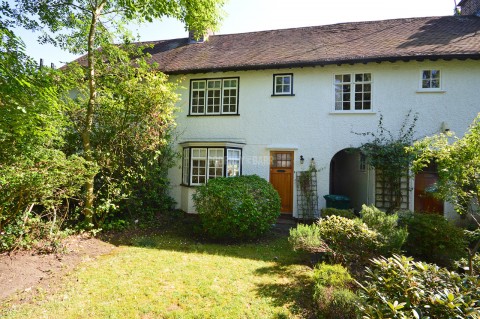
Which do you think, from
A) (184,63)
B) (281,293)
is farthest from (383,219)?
(184,63)

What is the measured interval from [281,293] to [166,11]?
8.15m

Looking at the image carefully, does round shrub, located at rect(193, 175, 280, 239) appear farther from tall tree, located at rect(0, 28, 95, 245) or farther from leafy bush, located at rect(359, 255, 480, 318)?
leafy bush, located at rect(359, 255, 480, 318)

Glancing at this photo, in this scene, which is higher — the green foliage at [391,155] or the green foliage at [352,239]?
the green foliage at [391,155]

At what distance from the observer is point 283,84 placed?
36.6 feet

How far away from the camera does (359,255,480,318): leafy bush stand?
228cm

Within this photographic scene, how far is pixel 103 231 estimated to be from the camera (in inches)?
331

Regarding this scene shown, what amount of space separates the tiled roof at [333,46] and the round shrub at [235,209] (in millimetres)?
5445

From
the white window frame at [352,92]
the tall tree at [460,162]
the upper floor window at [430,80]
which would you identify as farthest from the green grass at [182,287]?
the upper floor window at [430,80]

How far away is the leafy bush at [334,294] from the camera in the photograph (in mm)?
3871

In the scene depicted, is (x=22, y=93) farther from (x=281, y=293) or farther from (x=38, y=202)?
(x=281, y=293)

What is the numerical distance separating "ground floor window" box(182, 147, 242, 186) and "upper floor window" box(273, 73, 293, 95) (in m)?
2.99

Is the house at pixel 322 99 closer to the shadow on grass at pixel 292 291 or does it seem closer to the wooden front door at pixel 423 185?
the wooden front door at pixel 423 185

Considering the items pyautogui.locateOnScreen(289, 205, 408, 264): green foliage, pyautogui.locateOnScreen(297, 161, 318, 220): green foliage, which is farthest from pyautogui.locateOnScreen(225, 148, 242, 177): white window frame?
pyautogui.locateOnScreen(289, 205, 408, 264): green foliage

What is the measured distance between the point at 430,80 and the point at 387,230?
704 centimetres
